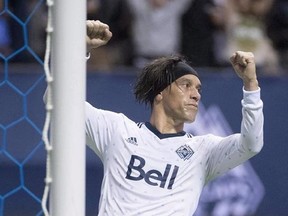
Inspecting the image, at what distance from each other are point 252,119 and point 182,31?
4488 mm

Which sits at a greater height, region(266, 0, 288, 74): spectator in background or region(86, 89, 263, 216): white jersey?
region(86, 89, 263, 216): white jersey

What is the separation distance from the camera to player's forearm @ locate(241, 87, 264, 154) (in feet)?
14.1

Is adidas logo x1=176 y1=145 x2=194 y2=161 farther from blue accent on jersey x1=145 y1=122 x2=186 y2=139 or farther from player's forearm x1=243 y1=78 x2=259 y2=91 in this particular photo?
player's forearm x1=243 y1=78 x2=259 y2=91

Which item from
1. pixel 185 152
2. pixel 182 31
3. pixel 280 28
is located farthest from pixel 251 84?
pixel 280 28

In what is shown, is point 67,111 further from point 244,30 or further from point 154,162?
point 244,30

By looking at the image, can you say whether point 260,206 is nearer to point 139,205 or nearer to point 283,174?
point 283,174

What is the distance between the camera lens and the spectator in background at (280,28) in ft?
29.8

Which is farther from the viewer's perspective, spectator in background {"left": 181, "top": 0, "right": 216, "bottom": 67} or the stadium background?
spectator in background {"left": 181, "top": 0, "right": 216, "bottom": 67}

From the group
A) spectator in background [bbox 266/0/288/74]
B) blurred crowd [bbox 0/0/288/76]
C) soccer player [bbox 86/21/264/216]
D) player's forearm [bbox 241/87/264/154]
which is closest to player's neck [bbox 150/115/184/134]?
soccer player [bbox 86/21/264/216]

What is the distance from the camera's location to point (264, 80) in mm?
8180

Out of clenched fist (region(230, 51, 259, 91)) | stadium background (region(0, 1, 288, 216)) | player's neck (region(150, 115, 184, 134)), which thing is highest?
clenched fist (region(230, 51, 259, 91))

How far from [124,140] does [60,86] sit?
3.13 feet

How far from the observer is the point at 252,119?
4316 millimetres

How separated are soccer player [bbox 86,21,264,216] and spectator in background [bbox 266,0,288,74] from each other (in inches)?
170
